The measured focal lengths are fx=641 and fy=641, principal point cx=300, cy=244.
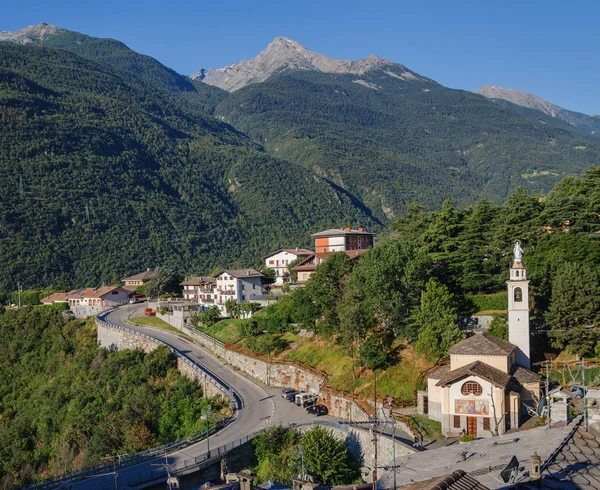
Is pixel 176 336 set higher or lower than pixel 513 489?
lower

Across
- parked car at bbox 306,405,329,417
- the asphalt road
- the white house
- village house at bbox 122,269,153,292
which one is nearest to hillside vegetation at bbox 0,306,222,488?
the asphalt road

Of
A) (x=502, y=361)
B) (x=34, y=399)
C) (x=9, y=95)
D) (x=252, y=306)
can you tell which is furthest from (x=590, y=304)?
(x=9, y=95)

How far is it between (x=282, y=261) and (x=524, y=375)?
210ft

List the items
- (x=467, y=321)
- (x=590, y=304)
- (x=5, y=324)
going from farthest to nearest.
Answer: (x=5, y=324), (x=467, y=321), (x=590, y=304)

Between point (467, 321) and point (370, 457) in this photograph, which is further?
point (467, 321)

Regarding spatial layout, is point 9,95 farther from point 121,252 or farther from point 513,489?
point 513,489

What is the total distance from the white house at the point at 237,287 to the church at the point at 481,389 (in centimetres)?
4477

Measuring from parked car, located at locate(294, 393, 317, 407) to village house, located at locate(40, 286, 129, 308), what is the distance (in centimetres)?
6248

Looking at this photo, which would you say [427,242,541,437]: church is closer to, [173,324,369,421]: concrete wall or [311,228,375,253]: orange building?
[173,324,369,421]: concrete wall

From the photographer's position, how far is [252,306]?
7000 cm

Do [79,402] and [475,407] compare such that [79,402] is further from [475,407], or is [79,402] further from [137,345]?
[475,407]

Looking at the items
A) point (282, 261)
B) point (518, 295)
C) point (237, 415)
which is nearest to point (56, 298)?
point (282, 261)

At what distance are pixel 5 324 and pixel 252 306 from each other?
4128 cm

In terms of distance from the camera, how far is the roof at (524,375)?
115 feet
